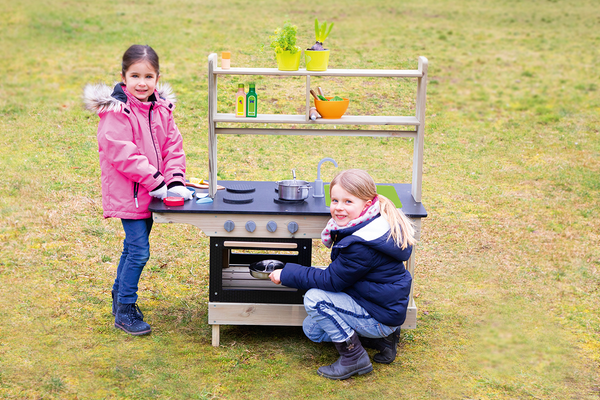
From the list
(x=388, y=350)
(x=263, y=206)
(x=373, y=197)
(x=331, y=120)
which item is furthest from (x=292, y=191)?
(x=388, y=350)

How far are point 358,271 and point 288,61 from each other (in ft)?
4.54

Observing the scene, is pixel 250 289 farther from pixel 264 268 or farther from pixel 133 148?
pixel 133 148

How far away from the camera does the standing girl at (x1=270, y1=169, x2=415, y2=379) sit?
341 centimetres

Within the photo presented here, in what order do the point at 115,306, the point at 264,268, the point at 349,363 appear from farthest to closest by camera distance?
the point at 115,306
the point at 264,268
the point at 349,363

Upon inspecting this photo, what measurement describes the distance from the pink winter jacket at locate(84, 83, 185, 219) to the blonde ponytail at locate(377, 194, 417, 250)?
1.31m

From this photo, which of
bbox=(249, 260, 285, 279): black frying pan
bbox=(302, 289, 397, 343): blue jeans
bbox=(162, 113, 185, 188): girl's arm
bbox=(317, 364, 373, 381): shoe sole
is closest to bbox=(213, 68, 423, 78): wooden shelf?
bbox=(162, 113, 185, 188): girl's arm

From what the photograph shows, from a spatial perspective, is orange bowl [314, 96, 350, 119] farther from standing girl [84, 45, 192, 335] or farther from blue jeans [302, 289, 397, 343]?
blue jeans [302, 289, 397, 343]

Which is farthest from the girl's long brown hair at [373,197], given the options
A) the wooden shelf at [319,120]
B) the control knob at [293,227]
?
the wooden shelf at [319,120]

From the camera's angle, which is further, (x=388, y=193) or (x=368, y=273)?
(x=388, y=193)

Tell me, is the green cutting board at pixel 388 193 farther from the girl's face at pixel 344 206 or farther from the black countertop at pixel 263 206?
the girl's face at pixel 344 206

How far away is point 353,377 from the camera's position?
3709 mm

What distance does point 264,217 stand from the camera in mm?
3771

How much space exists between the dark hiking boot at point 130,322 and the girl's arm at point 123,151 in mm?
891

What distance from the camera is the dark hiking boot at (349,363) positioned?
364 cm
